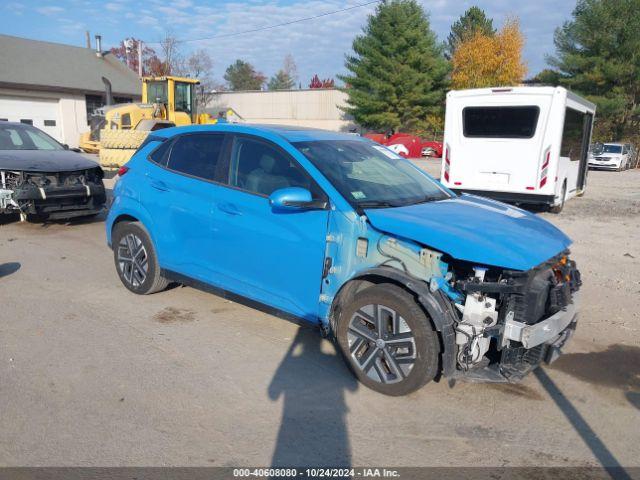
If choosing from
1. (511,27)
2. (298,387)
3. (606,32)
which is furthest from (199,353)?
(511,27)

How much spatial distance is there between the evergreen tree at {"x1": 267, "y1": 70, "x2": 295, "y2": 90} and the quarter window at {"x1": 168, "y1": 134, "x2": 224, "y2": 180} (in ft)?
307

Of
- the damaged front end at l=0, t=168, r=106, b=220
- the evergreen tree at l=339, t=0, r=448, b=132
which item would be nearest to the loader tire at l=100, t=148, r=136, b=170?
the damaged front end at l=0, t=168, r=106, b=220

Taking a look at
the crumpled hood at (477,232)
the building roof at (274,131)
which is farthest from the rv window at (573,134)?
the crumpled hood at (477,232)

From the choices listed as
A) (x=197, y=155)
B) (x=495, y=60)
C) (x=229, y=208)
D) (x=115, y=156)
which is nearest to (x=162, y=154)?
(x=197, y=155)

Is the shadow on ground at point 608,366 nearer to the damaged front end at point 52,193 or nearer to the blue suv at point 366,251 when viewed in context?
the blue suv at point 366,251

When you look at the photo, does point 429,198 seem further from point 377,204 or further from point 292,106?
point 292,106

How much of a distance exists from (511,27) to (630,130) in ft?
38.9

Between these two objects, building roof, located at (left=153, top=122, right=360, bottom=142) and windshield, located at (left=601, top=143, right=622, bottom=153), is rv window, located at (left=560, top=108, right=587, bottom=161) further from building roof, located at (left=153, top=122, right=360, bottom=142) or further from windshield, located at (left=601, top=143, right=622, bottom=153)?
windshield, located at (left=601, top=143, right=622, bottom=153)

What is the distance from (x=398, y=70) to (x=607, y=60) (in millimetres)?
14017

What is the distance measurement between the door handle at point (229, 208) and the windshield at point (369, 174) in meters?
0.75

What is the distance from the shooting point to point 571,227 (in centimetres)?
1022

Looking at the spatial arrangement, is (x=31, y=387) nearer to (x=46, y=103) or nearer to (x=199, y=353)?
(x=199, y=353)

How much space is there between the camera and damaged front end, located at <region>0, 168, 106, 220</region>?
328 inches

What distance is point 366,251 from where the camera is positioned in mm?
3795
